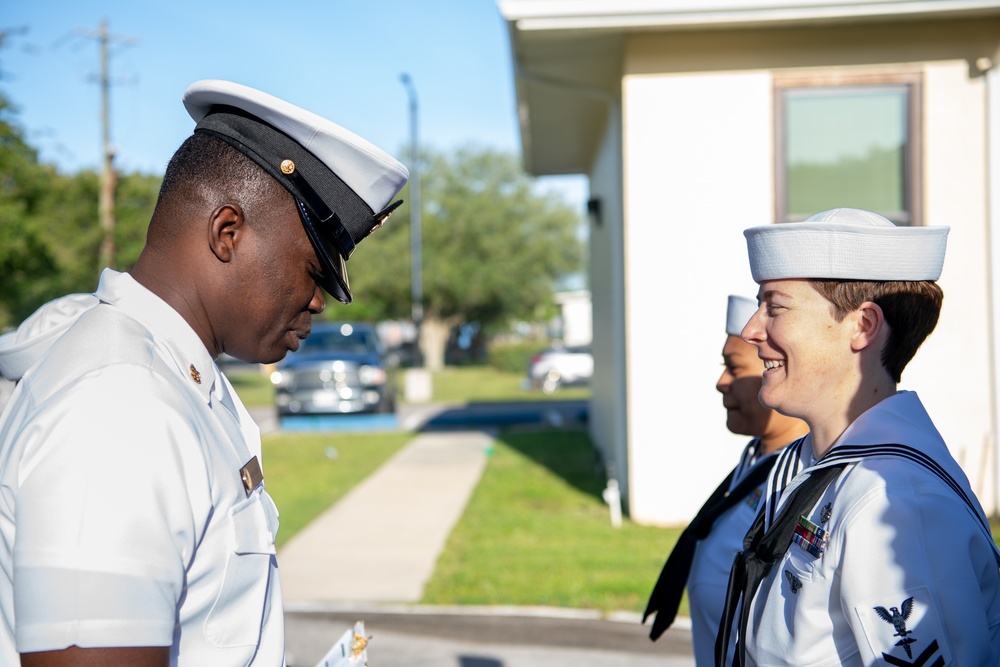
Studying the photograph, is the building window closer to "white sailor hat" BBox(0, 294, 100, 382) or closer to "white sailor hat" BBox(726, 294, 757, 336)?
"white sailor hat" BBox(726, 294, 757, 336)

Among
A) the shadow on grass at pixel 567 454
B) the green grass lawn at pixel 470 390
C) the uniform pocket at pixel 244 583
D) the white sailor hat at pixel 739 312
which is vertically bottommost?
the green grass lawn at pixel 470 390

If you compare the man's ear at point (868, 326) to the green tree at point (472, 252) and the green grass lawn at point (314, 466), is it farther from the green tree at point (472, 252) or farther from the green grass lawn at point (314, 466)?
the green tree at point (472, 252)

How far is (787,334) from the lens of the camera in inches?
80.7

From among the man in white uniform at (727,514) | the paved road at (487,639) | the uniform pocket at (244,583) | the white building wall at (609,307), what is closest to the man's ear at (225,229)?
the uniform pocket at (244,583)

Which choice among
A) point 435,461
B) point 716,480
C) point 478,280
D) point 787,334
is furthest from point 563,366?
point 787,334

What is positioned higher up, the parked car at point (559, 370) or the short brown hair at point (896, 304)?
the short brown hair at point (896, 304)

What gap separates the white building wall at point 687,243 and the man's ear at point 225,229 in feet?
22.2

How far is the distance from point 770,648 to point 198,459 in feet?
3.97

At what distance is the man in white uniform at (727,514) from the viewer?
2.96 meters

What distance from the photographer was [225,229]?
1527 millimetres

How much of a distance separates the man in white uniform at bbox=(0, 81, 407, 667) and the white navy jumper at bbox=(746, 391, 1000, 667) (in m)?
0.99

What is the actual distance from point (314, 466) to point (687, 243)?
7.09m

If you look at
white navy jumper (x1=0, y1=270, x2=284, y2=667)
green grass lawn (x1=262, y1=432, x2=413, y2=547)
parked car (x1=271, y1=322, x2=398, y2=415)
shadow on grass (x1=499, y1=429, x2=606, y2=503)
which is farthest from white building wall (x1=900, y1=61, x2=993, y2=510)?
parked car (x1=271, y1=322, x2=398, y2=415)

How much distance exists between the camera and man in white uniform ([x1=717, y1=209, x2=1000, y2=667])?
1.67m
